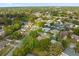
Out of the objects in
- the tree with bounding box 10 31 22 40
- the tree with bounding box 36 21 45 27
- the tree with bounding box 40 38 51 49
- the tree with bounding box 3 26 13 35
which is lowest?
the tree with bounding box 40 38 51 49

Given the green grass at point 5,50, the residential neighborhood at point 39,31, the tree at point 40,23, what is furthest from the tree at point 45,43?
the green grass at point 5,50

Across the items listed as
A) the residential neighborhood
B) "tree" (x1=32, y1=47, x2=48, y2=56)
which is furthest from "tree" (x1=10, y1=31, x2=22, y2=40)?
"tree" (x1=32, y1=47, x2=48, y2=56)

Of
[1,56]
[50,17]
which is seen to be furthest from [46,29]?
[1,56]

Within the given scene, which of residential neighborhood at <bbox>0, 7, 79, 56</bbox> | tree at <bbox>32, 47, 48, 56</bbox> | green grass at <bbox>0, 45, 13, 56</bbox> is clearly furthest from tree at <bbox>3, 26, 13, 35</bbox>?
tree at <bbox>32, 47, 48, 56</bbox>

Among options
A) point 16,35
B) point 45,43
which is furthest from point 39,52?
point 16,35

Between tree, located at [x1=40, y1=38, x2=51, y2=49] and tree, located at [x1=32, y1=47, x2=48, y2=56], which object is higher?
tree, located at [x1=40, y1=38, x2=51, y2=49]

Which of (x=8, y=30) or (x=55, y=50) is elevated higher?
(x=8, y=30)

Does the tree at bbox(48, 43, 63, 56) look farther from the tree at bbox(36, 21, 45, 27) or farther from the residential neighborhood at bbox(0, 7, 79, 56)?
the tree at bbox(36, 21, 45, 27)

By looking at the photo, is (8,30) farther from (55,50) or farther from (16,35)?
(55,50)

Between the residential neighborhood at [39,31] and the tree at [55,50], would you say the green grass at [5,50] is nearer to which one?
the residential neighborhood at [39,31]

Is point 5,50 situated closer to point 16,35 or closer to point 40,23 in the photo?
point 16,35

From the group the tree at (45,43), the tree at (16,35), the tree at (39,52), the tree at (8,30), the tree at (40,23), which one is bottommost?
the tree at (39,52)

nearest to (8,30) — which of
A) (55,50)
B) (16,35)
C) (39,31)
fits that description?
(16,35)

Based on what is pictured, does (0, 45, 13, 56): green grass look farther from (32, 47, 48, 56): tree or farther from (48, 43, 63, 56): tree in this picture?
(48, 43, 63, 56): tree
